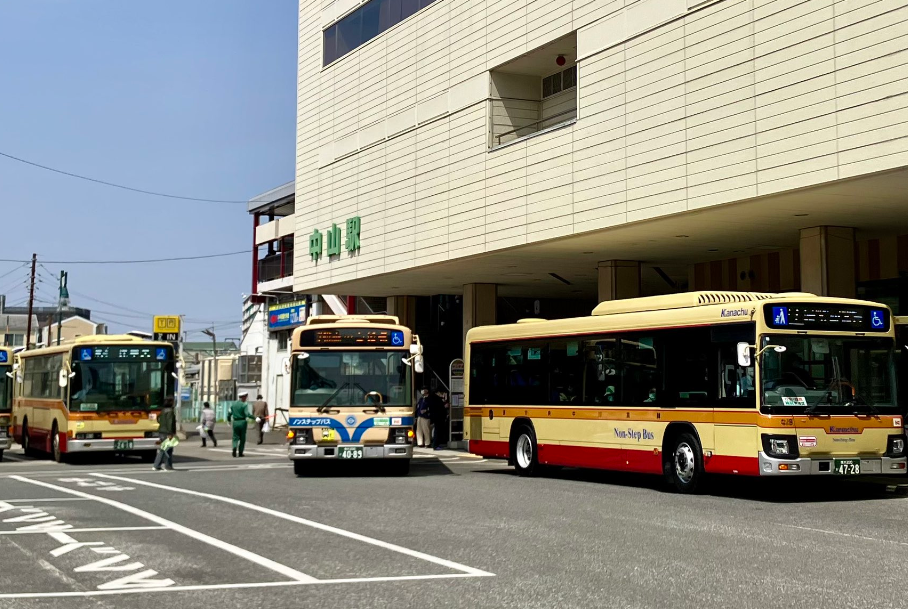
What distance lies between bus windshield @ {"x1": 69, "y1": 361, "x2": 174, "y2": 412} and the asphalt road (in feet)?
25.7

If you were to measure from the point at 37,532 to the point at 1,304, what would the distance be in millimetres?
141720

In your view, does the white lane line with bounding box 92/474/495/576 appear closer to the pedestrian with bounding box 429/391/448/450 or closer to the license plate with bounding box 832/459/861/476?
the license plate with bounding box 832/459/861/476

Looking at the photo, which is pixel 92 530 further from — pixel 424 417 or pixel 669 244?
pixel 424 417

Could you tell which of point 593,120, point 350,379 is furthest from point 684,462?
point 593,120

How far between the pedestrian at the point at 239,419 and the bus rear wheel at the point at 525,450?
28.6 feet

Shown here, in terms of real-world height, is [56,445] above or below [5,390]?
below

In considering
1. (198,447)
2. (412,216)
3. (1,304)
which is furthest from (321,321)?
(1,304)

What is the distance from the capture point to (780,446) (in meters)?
16.8

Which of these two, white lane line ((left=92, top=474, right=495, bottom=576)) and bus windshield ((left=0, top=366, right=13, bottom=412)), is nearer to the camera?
white lane line ((left=92, top=474, right=495, bottom=576))

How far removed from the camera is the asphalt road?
28.9ft

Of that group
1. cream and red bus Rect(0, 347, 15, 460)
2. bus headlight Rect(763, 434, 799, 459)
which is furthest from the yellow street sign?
bus headlight Rect(763, 434, 799, 459)

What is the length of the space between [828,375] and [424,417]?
799 inches

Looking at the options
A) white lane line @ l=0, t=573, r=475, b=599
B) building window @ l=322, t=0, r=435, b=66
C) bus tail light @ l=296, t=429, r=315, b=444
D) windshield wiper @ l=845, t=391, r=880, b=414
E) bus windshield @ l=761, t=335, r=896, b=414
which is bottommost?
white lane line @ l=0, t=573, r=475, b=599

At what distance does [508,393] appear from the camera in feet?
78.9
